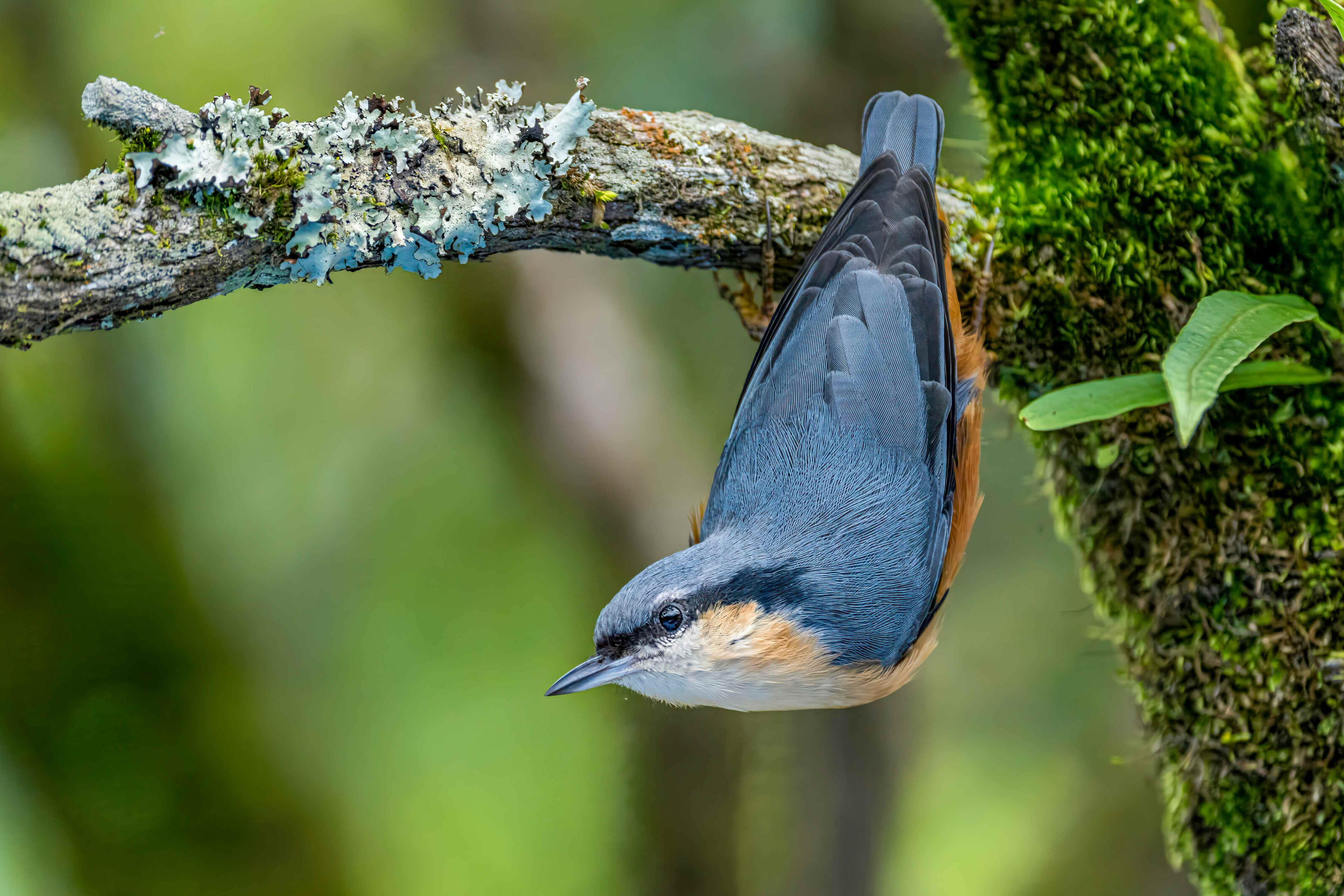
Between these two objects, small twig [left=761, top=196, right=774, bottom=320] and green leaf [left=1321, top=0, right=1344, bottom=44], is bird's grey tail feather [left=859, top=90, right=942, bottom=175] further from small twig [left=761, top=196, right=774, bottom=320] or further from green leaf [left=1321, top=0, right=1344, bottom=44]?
green leaf [left=1321, top=0, right=1344, bottom=44]

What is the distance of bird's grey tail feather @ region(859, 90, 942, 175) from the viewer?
1.87m

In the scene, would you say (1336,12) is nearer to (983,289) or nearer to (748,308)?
(983,289)

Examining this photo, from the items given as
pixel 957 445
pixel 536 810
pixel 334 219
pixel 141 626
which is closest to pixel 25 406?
pixel 141 626

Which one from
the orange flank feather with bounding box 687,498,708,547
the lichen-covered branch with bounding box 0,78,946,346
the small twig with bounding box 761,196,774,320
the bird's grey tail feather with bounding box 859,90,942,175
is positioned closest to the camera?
the lichen-covered branch with bounding box 0,78,946,346

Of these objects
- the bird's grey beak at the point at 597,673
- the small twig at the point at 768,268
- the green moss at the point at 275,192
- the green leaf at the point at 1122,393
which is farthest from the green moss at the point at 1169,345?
the green moss at the point at 275,192

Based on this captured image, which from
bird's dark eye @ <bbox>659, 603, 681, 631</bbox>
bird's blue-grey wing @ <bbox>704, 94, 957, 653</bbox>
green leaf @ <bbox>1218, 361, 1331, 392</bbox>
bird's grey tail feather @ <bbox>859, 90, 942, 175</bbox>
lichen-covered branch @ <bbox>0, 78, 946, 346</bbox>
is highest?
bird's grey tail feather @ <bbox>859, 90, 942, 175</bbox>

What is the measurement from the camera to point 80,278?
1134mm

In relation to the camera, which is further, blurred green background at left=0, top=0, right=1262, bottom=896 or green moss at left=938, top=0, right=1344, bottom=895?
blurred green background at left=0, top=0, right=1262, bottom=896

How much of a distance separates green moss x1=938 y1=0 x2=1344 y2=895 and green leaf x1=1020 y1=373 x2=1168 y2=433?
29 centimetres

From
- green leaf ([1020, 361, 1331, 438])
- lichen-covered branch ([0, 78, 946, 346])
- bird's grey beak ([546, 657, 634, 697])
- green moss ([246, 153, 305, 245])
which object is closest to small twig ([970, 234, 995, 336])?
lichen-covered branch ([0, 78, 946, 346])

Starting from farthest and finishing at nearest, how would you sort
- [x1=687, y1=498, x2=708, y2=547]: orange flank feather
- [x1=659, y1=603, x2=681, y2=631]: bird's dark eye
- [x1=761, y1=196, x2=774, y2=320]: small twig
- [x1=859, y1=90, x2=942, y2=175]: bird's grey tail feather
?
[x1=687, y1=498, x2=708, y2=547]: orange flank feather → [x1=859, y1=90, x2=942, y2=175]: bird's grey tail feather → [x1=761, y1=196, x2=774, y2=320]: small twig → [x1=659, y1=603, x2=681, y2=631]: bird's dark eye

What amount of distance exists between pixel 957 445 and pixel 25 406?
254cm

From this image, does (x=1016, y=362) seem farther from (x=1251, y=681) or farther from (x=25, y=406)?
(x=25, y=406)

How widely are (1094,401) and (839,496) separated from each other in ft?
1.60
